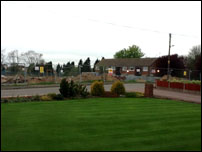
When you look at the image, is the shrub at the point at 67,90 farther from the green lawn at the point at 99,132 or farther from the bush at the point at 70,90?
the green lawn at the point at 99,132

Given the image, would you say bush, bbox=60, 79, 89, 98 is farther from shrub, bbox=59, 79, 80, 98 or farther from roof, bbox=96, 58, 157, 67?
roof, bbox=96, 58, 157, 67

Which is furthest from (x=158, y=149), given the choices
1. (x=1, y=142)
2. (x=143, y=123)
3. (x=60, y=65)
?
(x=60, y=65)

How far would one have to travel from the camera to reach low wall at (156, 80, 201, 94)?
20828 mm

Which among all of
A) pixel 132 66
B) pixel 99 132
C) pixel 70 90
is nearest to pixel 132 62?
pixel 132 66

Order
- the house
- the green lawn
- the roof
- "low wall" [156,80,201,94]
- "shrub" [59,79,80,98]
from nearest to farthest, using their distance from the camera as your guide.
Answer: the green lawn, "shrub" [59,79,80,98], "low wall" [156,80,201,94], the house, the roof

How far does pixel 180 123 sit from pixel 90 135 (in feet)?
11.2

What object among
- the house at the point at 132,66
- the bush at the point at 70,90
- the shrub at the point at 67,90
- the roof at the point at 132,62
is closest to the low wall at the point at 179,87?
the bush at the point at 70,90

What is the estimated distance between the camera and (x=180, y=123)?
778 cm

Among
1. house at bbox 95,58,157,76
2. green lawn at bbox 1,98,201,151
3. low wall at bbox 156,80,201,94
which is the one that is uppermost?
house at bbox 95,58,157,76

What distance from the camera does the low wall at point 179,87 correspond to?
20.8m

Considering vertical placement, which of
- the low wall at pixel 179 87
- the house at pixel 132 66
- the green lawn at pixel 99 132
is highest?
the house at pixel 132 66

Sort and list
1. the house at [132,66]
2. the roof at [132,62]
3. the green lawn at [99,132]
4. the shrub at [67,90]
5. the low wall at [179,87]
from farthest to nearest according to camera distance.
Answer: the roof at [132,62], the house at [132,66], the low wall at [179,87], the shrub at [67,90], the green lawn at [99,132]

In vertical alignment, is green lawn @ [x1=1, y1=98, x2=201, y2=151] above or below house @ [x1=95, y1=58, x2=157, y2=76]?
below

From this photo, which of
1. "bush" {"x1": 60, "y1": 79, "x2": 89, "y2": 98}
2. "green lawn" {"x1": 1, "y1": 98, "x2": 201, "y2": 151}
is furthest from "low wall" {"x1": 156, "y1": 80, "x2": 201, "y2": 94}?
"green lawn" {"x1": 1, "y1": 98, "x2": 201, "y2": 151}
